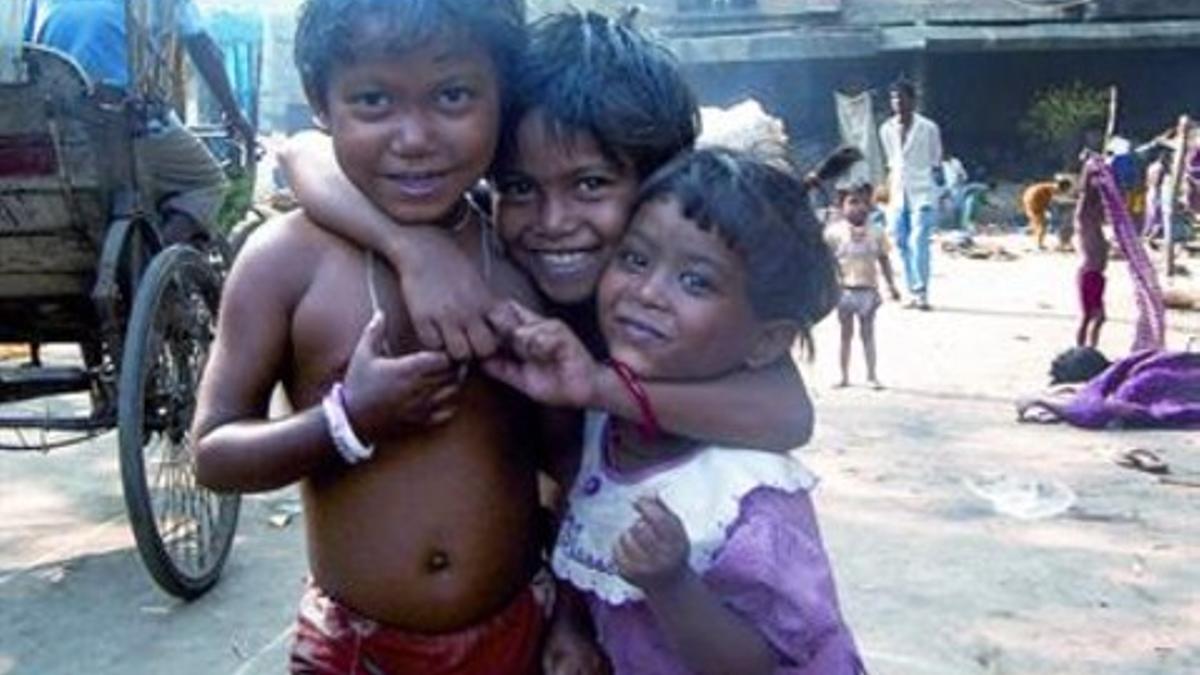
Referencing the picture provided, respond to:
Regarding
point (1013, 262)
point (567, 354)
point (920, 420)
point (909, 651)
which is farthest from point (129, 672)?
point (1013, 262)

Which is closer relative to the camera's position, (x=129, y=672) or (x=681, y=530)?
(x=681, y=530)

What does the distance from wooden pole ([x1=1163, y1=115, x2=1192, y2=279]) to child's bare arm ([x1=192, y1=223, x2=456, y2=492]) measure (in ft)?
42.1

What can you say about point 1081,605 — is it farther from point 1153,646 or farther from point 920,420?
point 920,420

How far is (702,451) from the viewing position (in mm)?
1612

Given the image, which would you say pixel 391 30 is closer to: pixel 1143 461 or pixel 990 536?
pixel 990 536

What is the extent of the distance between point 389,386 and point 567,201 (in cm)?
31

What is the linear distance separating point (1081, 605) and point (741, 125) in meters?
2.86

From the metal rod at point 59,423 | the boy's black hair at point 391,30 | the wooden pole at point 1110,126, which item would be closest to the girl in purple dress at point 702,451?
the boy's black hair at point 391,30

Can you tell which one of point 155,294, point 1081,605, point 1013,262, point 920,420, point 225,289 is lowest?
point 1013,262

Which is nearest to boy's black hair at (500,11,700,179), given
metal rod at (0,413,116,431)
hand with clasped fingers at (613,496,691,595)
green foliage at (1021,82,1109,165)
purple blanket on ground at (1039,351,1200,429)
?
hand with clasped fingers at (613,496,691,595)

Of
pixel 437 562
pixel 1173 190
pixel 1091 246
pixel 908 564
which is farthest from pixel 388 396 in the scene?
pixel 1173 190

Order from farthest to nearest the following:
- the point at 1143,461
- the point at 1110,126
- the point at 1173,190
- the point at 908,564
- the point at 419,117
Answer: the point at 1110,126 → the point at 1173,190 → the point at 1143,461 → the point at 908,564 → the point at 419,117

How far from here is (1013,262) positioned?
16.1 m

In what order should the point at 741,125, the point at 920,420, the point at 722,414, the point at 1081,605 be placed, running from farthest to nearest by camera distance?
the point at 920,420 → the point at 1081,605 → the point at 741,125 → the point at 722,414
